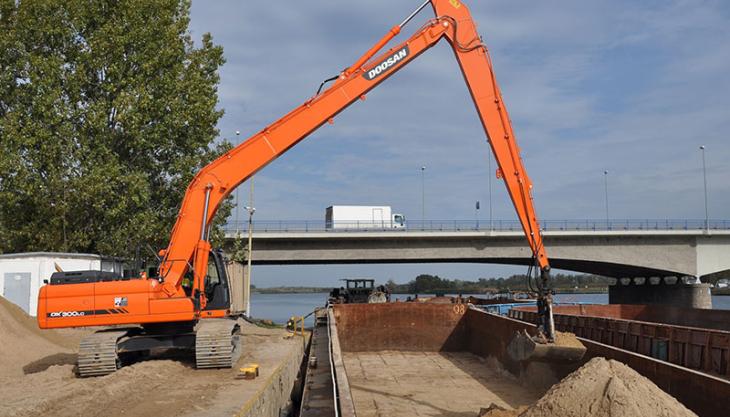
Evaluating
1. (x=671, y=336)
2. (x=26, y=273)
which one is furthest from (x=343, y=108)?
(x=26, y=273)

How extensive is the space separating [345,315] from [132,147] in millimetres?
11123

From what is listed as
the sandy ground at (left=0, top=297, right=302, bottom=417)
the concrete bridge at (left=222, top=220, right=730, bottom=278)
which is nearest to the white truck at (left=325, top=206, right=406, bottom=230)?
the concrete bridge at (left=222, top=220, right=730, bottom=278)

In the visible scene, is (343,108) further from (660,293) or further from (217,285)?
(660,293)

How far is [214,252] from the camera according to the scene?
51.8ft

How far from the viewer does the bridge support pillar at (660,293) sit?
51.7 m

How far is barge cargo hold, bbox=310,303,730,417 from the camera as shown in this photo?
→ 1035 cm

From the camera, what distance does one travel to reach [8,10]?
26062 mm

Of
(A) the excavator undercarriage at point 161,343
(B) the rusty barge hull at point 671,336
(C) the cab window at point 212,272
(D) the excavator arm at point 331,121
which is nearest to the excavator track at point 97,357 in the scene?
(A) the excavator undercarriage at point 161,343

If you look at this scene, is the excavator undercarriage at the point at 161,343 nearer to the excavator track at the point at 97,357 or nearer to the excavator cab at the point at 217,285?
the excavator track at the point at 97,357

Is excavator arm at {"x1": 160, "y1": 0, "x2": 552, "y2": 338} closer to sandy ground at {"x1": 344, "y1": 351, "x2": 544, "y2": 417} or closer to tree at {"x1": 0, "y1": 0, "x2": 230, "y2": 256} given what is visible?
sandy ground at {"x1": 344, "y1": 351, "x2": 544, "y2": 417}

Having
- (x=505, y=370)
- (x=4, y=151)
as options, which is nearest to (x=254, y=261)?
(x=4, y=151)

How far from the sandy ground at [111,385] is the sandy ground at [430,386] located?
7.81 feet

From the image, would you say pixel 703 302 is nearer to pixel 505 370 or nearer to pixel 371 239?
pixel 371 239

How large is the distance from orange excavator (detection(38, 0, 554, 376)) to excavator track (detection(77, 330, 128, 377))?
0.07 ft
